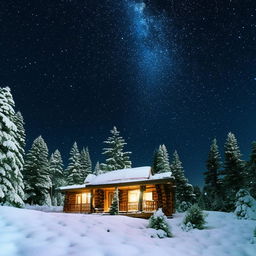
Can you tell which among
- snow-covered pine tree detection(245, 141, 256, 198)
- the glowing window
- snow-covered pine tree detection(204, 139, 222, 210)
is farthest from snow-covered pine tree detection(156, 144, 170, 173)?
the glowing window

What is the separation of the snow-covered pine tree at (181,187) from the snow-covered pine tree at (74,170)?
1677cm

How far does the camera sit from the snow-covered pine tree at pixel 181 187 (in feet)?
119

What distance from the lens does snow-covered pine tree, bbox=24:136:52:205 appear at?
102ft

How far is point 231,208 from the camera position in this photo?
101ft

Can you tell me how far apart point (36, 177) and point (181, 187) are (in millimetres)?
22262

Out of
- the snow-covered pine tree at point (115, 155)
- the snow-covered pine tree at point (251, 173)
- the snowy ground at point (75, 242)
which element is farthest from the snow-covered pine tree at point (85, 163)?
the snowy ground at point (75, 242)

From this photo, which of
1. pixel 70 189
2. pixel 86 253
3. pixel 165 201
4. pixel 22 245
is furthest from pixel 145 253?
pixel 70 189

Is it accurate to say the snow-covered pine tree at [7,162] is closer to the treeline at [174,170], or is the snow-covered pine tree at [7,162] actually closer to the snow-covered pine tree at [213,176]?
the treeline at [174,170]

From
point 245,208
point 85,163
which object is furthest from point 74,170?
point 245,208

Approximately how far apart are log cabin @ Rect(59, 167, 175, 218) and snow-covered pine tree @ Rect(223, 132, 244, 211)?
41.1ft

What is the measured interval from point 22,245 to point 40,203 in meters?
28.9

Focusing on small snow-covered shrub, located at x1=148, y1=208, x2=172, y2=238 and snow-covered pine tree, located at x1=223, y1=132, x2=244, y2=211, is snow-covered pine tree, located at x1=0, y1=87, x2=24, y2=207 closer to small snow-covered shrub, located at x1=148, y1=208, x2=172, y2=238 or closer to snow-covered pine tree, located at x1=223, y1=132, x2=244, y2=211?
small snow-covered shrub, located at x1=148, y1=208, x2=172, y2=238

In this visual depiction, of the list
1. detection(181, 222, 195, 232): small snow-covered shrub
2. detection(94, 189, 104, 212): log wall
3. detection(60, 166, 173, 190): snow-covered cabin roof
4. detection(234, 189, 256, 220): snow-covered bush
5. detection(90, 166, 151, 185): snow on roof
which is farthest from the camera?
detection(94, 189, 104, 212): log wall

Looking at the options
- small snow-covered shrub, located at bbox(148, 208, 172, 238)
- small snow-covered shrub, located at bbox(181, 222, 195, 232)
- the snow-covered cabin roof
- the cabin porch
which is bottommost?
small snow-covered shrub, located at bbox(181, 222, 195, 232)
